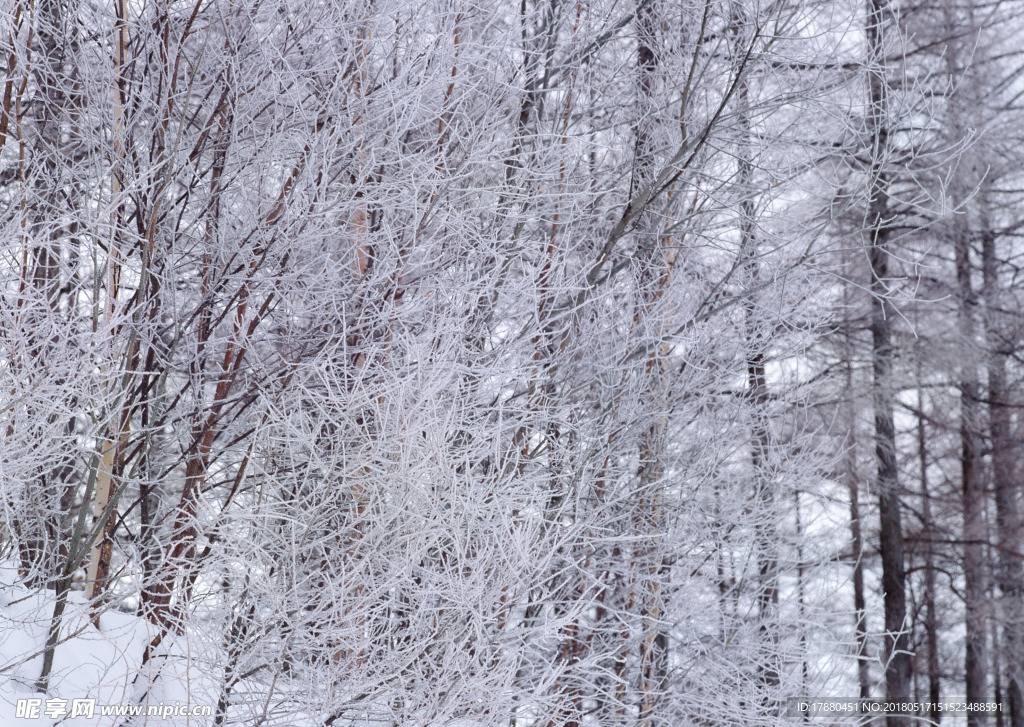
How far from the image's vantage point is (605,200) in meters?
6.38

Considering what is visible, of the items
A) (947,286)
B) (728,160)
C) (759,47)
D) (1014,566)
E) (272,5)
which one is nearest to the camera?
(272,5)

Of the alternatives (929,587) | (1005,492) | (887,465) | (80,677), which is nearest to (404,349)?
(80,677)

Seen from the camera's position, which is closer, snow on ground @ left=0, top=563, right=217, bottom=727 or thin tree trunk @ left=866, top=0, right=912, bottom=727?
snow on ground @ left=0, top=563, right=217, bottom=727

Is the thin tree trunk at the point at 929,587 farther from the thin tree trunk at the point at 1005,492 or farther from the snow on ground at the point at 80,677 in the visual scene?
the snow on ground at the point at 80,677

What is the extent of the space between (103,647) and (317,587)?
1.25 m

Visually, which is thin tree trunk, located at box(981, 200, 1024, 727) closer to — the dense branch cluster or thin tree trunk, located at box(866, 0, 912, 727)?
thin tree trunk, located at box(866, 0, 912, 727)

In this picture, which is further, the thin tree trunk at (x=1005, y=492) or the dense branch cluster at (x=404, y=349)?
the thin tree trunk at (x=1005, y=492)

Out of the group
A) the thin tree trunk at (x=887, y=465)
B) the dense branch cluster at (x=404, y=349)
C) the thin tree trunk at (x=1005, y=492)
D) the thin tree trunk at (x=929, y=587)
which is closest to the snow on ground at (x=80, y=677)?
the dense branch cluster at (x=404, y=349)

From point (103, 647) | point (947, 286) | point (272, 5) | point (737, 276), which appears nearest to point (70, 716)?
point (103, 647)

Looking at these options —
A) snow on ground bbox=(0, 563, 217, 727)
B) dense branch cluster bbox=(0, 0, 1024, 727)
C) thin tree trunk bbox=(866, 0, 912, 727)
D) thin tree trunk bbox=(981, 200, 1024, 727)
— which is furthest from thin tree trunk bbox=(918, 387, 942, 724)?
snow on ground bbox=(0, 563, 217, 727)

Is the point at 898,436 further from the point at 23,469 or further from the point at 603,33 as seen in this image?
the point at 23,469

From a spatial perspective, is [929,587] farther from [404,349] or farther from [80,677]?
[80,677]

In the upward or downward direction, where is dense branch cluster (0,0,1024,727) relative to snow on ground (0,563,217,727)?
upward

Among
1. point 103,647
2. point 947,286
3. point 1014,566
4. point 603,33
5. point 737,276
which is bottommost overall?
point 103,647
